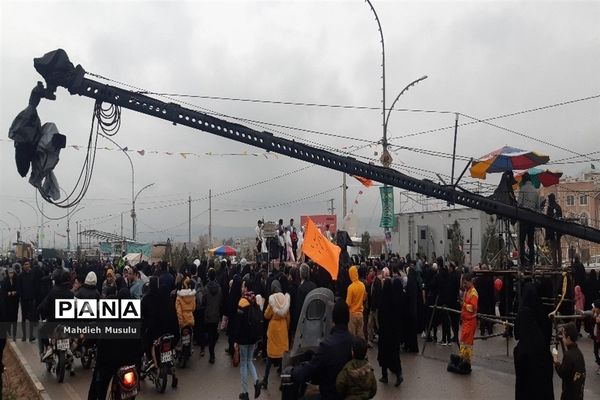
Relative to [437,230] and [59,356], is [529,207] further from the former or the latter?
[437,230]

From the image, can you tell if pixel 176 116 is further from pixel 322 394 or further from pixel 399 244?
pixel 399 244

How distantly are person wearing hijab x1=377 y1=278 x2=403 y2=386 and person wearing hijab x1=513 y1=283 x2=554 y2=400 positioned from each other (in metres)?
2.84

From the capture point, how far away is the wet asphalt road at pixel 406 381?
875cm

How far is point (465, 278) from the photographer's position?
9781mm

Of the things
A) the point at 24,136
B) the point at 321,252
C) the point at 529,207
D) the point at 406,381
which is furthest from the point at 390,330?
the point at 529,207

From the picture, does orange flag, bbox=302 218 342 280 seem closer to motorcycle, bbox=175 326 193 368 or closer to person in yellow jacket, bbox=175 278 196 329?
person in yellow jacket, bbox=175 278 196 329

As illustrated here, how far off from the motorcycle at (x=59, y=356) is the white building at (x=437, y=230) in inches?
1339

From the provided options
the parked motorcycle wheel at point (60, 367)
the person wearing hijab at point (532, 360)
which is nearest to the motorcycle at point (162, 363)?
the parked motorcycle wheel at point (60, 367)

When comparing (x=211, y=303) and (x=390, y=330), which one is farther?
(x=211, y=303)

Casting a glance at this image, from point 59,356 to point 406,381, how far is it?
6083 mm

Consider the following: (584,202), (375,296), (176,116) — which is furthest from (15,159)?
(584,202)

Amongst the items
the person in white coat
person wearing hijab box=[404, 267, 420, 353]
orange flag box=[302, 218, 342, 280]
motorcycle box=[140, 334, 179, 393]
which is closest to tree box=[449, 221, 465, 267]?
the person in white coat

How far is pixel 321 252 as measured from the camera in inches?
368

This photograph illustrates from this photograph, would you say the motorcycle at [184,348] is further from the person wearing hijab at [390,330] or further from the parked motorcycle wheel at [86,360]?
the person wearing hijab at [390,330]
